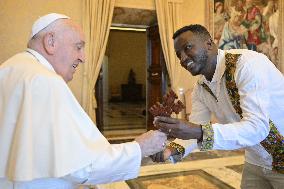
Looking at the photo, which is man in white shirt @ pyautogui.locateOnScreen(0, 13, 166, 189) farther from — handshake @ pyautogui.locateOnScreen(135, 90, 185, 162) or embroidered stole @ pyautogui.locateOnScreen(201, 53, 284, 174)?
embroidered stole @ pyautogui.locateOnScreen(201, 53, 284, 174)

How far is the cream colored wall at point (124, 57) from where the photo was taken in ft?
59.0

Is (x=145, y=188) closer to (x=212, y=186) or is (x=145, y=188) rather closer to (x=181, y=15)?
(x=212, y=186)

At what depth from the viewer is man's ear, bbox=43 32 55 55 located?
1667 millimetres

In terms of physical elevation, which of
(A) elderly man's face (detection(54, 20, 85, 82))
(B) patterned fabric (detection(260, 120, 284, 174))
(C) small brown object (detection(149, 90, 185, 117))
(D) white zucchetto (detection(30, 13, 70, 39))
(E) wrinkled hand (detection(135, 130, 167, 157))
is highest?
(D) white zucchetto (detection(30, 13, 70, 39))

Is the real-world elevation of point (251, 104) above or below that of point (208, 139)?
above

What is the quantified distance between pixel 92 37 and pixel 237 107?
208 inches

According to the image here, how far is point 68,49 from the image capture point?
5.67ft

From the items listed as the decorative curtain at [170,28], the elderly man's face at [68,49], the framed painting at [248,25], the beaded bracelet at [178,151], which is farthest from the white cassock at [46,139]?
the framed painting at [248,25]

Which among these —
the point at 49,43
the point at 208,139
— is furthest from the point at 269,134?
the point at 49,43

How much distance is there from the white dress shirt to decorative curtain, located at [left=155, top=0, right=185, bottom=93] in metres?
5.28

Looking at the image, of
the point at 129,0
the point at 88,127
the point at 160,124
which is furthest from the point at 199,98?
the point at 129,0

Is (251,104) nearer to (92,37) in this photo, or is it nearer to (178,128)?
(178,128)

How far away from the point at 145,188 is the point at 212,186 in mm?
917

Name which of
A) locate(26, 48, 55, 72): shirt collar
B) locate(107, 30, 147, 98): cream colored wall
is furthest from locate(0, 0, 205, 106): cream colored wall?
locate(107, 30, 147, 98): cream colored wall
